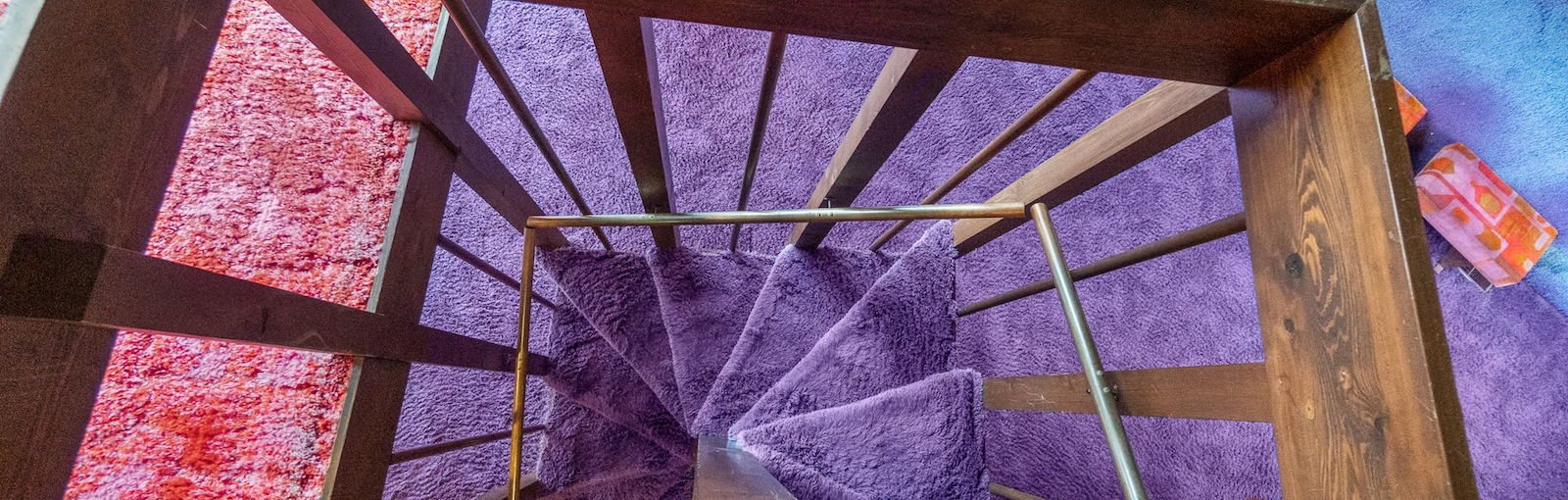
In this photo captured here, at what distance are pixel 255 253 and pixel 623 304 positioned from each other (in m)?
0.71

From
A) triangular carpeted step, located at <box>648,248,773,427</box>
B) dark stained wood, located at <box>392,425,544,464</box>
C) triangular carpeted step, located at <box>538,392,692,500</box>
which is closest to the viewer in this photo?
dark stained wood, located at <box>392,425,544,464</box>

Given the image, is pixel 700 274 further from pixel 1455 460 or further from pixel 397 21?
pixel 1455 460

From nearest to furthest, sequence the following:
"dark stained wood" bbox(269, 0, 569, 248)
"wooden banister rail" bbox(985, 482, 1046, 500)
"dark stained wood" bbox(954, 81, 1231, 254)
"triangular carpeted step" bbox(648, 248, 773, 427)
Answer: "dark stained wood" bbox(269, 0, 569, 248) → "dark stained wood" bbox(954, 81, 1231, 254) → "wooden banister rail" bbox(985, 482, 1046, 500) → "triangular carpeted step" bbox(648, 248, 773, 427)

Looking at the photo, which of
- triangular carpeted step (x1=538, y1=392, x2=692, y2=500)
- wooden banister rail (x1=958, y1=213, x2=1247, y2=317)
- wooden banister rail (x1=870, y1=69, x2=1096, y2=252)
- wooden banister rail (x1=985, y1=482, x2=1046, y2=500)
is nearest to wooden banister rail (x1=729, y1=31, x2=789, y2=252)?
wooden banister rail (x1=870, y1=69, x2=1096, y2=252)

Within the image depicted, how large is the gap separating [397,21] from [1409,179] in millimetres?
1365

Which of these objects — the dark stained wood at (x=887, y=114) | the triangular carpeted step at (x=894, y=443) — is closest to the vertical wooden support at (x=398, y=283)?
the dark stained wood at (x=887, y=114)

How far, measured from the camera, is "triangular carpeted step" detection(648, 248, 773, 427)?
151cm

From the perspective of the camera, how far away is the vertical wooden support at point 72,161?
1.14 feet

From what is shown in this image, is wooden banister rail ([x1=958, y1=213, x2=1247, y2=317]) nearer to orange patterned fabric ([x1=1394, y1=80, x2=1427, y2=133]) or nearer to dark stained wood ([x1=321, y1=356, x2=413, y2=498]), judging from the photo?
dark stained wood ([x1=321, y1=356, x2=413, y2=498])

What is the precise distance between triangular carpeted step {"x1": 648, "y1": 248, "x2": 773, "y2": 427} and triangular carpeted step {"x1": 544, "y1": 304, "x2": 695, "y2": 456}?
0.11 m

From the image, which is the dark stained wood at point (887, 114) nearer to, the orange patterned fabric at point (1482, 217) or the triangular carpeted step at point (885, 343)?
the triangular carpeted step at point (885, 343)

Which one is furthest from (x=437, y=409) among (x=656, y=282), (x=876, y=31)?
(x=876, y=31)

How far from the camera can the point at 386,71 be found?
0.66 m

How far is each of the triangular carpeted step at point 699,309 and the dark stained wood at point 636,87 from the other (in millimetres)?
406
